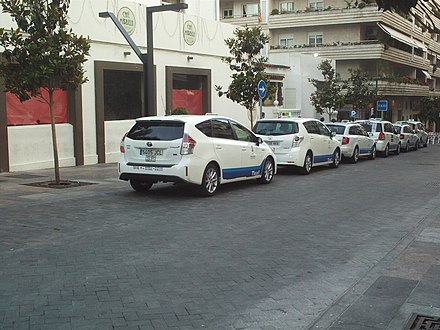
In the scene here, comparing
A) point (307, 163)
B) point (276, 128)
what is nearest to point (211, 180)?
point (276, 128)

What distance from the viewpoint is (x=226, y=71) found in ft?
85.0

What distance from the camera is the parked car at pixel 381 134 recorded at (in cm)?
2478

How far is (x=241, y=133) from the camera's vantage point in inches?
520

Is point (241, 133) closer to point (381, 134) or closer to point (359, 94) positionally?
point (381, 134)

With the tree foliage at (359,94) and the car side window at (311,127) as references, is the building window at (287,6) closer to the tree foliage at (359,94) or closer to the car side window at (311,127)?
the tree foliage at (359,94)

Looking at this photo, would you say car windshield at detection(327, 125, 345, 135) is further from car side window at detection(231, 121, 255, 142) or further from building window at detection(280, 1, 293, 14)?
building window at detection(280, 1, 293, 14)

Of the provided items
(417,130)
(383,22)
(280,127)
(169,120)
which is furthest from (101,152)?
(383,22)

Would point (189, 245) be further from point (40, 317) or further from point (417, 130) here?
point (417, 130)

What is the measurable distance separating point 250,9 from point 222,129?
4158 cm

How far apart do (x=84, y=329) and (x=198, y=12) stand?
2610cm

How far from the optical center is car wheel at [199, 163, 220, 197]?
1164cm

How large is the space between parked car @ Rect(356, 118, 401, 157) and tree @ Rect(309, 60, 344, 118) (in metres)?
8.58

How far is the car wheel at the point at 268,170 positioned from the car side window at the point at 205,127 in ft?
8.40

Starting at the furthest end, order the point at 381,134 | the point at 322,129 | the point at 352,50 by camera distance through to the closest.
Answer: the point at 352,50 < the point at 381,134 < the point at 322,129
